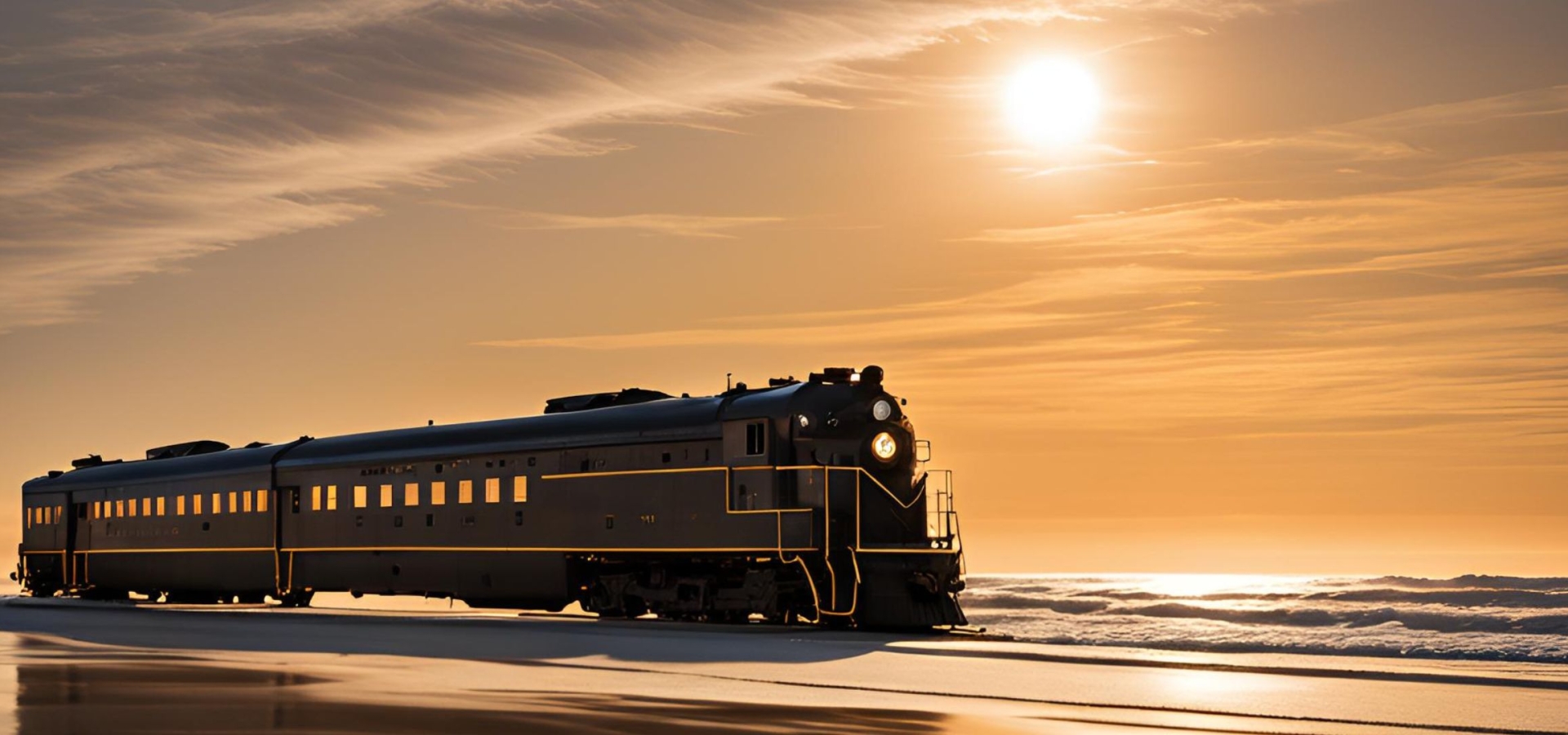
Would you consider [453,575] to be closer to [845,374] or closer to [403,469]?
[403,469]

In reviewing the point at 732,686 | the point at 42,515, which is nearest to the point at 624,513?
the point at 732,686

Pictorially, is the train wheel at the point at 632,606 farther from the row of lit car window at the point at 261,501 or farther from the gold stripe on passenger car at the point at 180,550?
the gold stripe on passenger car at the point at 180,550

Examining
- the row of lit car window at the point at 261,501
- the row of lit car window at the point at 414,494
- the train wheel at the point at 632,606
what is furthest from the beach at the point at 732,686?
the row of lit car window at the point at 261,501

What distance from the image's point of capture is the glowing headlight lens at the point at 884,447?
35.7 m

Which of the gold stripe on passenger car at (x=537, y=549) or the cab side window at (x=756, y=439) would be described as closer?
the gold stripe on passenger car at (x=537, y=549)

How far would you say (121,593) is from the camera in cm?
6419

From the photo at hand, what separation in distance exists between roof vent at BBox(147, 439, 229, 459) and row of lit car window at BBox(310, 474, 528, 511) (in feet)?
37.4

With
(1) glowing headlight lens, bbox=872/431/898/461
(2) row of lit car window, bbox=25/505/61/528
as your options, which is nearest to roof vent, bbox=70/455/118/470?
(2) row of lit car window, bbox=25/505/61/528

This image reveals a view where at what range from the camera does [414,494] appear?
45031 millimetres

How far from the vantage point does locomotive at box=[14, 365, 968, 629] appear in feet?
113

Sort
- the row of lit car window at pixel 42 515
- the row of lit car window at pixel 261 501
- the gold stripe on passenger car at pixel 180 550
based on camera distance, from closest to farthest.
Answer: the row of lit car window at pixel 261 501
the gold stripe on passenger car at pixel 180 550
the row of lit car window at pixel 42 515

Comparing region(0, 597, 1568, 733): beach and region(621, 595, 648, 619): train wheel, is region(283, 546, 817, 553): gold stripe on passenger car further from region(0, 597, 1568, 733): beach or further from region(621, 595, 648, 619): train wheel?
region(0, 597, 1568, 733): beach

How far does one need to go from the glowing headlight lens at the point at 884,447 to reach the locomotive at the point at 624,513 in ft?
0.16

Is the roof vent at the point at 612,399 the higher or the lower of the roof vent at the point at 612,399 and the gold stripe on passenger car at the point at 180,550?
the higher
